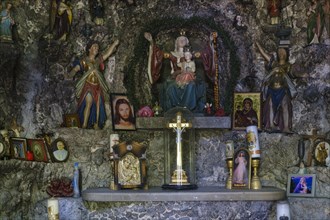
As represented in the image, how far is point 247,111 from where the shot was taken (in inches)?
367

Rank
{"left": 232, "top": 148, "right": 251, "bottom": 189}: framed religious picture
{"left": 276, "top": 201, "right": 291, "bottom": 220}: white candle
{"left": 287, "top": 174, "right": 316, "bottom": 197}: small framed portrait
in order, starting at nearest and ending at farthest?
{"left": 276, "top": 201, "right": 291, "bottom": 220}: white candle < {"left": 232, "top": 148, "right": 251, "bottom": 189}: framed religious picture < {"left": 287, "top": 174, "right": 316, "bottom": 197}: small framed portrait

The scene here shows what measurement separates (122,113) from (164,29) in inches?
61.7

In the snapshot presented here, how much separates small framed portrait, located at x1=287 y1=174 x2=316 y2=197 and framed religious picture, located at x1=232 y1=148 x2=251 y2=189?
771 millimetres

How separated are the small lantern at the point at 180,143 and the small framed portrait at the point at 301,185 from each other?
4.91ft

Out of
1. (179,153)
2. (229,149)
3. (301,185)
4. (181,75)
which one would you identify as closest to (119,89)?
(181,75)

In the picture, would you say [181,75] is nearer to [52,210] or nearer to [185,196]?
[185,196]

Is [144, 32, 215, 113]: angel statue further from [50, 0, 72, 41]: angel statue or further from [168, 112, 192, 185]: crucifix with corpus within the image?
[50, 0, 72, 41]: angel statue

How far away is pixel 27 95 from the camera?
30.4ft

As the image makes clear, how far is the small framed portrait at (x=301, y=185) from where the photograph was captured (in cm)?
880

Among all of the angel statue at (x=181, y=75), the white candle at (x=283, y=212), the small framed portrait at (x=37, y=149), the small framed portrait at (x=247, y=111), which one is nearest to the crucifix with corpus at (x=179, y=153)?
the angel statue at (x=181, y=75)

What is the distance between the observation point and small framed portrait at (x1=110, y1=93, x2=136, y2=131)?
9347mm

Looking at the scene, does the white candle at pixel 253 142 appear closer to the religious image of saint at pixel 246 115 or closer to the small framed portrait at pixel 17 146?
the religious image of saint at pixel 246 115

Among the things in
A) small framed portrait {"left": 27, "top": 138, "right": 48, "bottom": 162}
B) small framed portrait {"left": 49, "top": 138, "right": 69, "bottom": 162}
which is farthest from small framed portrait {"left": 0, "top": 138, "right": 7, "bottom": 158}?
small framed portrait {"left": 49, "top": 138, "right": 69, "bottom": 162}

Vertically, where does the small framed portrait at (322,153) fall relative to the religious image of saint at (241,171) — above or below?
above
